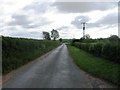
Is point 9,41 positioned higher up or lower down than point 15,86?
higher up

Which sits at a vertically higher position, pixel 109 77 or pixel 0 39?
pixel 0 39

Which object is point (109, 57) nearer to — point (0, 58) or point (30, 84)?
point (0, 58)

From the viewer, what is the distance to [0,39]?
2117 centimetres

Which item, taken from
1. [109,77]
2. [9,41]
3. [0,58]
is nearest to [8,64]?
[0,58]

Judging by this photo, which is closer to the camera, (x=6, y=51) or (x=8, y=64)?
(x=8, y=64)

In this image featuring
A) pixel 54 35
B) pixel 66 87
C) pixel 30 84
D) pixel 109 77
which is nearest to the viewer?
pixel 66 87

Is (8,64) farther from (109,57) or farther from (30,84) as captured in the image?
(109,57)

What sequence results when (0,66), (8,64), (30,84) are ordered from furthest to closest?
(8,64), (0,66), (30,84)

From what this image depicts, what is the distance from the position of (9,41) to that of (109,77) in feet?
39.8

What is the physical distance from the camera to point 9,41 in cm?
2375

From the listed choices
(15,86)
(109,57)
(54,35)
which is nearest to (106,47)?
(109,57)

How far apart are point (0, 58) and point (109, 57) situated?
391 inches

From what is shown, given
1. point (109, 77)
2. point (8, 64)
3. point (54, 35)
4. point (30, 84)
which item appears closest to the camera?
point (30, 84)

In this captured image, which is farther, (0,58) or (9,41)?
(9,41)
